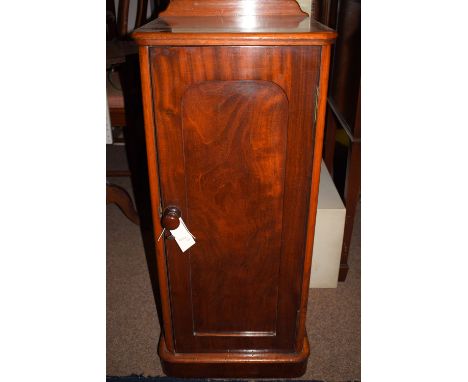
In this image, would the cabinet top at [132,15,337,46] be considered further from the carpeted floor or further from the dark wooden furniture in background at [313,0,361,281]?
the carpeted floor

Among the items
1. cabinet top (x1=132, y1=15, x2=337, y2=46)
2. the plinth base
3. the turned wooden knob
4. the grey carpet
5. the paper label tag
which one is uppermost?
cabinet top (x1=132, y1=15, x2=337, y2=46)

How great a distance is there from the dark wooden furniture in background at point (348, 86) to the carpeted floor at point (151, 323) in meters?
0.17

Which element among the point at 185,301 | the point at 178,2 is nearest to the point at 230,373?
the point at 185,301

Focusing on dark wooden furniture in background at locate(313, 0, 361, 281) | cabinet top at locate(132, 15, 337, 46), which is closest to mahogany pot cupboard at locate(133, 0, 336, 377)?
cabinet top at locate(132, 15, 337, 46)

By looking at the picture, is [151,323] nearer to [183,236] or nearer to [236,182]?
[183,236]

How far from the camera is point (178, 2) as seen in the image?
1.01 meters

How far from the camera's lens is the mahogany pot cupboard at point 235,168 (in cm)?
89

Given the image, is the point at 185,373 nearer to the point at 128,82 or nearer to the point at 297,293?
the point at 297,293

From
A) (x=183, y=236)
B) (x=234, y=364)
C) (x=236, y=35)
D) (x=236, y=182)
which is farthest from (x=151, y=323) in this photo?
(x=236, y=35)

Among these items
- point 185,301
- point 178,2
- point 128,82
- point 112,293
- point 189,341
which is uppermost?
point 178,2

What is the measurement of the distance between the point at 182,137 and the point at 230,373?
33.4 inches

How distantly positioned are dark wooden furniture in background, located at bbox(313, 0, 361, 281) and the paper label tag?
2.59ft

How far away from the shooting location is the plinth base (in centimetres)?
132

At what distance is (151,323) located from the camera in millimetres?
1657
